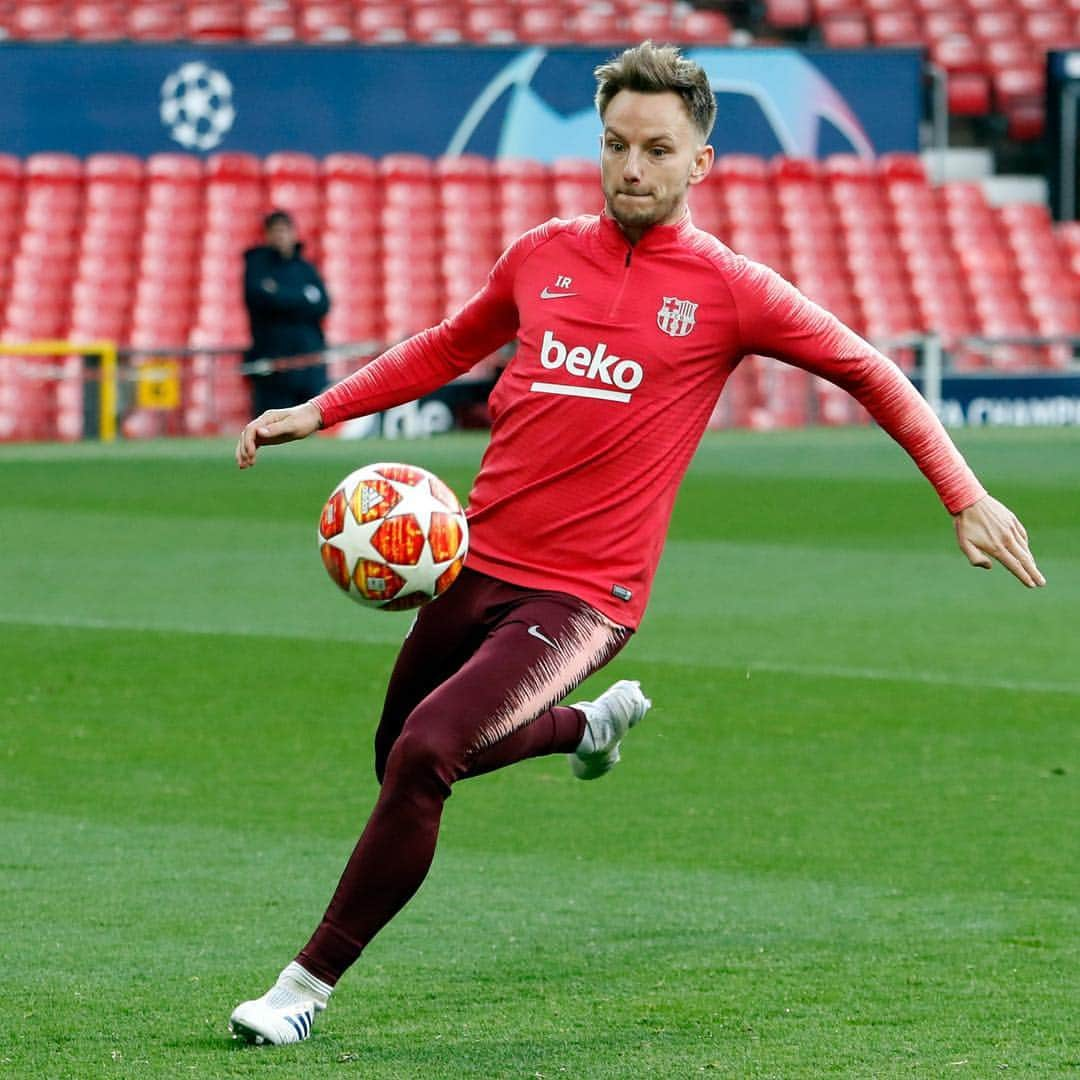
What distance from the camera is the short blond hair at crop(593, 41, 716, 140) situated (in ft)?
16.8

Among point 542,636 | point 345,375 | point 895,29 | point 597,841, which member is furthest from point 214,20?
point 542,636

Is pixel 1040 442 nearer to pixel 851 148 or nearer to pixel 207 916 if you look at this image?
pixel 851 148

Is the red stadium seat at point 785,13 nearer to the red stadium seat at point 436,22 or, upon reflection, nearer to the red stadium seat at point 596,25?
the red stadium seat at point 596,25

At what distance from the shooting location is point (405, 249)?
26109mm

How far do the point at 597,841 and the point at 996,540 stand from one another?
7.69ft

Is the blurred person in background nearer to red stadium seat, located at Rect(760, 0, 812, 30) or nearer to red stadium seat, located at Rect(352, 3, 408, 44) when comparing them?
red stadium seat, located at Rect(352, 3, 408, 44)

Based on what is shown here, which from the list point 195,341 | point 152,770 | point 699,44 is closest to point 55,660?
point 152,770

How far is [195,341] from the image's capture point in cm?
2428

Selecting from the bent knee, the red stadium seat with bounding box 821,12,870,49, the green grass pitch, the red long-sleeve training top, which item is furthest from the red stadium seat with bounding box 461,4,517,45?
the bent knee

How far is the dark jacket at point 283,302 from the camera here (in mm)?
21531

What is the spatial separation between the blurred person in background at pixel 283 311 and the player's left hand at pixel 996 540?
1656 centimetres

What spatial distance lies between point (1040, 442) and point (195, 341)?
8.57 meters

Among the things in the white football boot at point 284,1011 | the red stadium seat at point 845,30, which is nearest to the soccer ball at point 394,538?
the white football boot at point 284,1011

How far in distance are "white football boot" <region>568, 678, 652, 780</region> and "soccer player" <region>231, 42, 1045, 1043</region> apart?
54 centimetres
